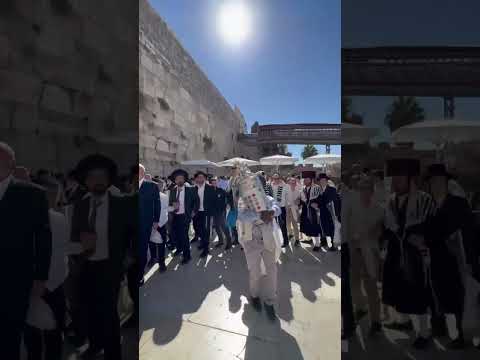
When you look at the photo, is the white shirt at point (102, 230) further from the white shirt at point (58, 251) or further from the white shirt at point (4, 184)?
the white shirt at point (4, 184)

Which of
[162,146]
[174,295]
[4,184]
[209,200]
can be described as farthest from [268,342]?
[162,146]

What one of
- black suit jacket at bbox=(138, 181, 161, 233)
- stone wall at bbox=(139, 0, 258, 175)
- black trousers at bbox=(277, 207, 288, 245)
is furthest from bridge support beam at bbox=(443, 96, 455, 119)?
stone wall at bbox=(139, 0, 258, 175)

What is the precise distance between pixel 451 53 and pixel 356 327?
1746 millimetres

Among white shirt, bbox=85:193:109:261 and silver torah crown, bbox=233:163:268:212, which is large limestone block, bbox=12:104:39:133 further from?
silver torah crown, bbox=233:163:268:212

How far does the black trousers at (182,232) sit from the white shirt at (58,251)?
3386 mm

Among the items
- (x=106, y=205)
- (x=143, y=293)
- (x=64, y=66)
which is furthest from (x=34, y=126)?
(x=143, y=293)

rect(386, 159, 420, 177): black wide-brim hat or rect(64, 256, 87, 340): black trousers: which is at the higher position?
rect(386, 159, 420, 177): black wide-brim hat

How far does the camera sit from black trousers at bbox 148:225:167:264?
4.06 metres

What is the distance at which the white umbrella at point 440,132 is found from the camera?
1.40m

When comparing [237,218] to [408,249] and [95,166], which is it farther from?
[95,166]

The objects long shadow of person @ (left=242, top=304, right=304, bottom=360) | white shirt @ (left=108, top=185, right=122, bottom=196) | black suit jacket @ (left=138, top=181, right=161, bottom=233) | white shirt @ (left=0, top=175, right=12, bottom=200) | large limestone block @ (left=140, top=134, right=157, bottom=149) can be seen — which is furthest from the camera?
large limestone block @ (left=140, top=134, right=157, bottom=149)

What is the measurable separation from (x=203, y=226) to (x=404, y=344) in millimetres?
3749

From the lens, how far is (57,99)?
1216 millimetres

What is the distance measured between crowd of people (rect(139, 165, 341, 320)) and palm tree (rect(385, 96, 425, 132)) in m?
1.61
